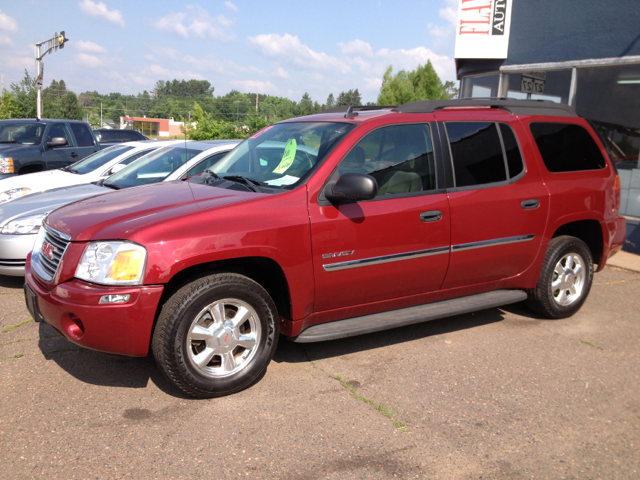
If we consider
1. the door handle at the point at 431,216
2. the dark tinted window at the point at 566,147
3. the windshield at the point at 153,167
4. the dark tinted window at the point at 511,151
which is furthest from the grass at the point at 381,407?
the windshield at the point at 153,167

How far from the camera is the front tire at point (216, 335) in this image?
337 centimetres

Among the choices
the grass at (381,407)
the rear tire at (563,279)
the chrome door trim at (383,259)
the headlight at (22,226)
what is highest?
the chrome door trim at (383,259)

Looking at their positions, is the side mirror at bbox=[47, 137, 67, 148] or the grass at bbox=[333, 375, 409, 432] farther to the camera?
the side mirror at bbox=[47, 137, 67, 148]

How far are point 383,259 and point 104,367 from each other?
2.19 meters

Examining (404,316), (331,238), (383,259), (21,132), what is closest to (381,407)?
(404,316)

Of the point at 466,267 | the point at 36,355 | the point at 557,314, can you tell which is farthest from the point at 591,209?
the point at 36,355

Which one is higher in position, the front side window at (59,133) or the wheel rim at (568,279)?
the front side window at (59,133)

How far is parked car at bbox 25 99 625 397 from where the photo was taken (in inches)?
132

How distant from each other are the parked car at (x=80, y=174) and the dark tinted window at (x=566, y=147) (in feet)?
15.6

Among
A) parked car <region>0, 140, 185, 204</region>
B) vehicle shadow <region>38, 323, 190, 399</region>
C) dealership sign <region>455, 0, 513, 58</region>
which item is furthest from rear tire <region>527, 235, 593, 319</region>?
dealership sign <region>455, 0, 513, 58</region>

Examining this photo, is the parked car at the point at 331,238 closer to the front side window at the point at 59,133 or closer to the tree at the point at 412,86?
the front side window at the point at 59,133

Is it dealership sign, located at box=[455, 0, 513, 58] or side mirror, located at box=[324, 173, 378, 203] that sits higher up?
dealership sign, located at box=[455, 0, 513, 58]

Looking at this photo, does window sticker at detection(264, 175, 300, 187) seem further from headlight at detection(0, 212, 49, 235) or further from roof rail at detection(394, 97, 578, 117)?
headlight at detection(0, 212, 49, 235)

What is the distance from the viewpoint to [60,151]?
10.7 m
